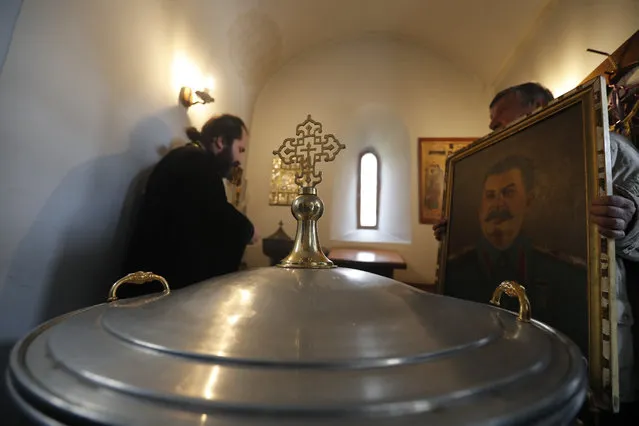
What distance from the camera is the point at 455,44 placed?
3.43 meters

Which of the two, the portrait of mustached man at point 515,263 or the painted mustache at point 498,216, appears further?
the painted mustache at point 498,216

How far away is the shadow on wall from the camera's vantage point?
3.62ft

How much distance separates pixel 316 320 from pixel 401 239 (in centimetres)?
311

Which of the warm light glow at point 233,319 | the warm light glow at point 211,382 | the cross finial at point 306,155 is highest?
the cross finial at point 306,155

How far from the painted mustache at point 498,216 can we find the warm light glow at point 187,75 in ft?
6.26

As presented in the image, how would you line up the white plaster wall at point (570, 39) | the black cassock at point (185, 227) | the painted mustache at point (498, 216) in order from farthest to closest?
the white plaster wall at point (570, 39), the black cassock at point (185, 227), the painted mustache at point (498, 216)

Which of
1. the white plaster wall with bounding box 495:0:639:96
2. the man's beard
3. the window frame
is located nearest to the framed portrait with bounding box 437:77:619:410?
the white plaster wall with bounding box 495:0:639:96

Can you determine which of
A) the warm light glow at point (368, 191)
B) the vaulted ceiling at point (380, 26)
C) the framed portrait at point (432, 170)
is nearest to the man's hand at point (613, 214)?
the vaulted ceiling at point (380, 26)

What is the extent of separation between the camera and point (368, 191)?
366 cm

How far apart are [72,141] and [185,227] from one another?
530 mm

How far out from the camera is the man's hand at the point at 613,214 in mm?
734

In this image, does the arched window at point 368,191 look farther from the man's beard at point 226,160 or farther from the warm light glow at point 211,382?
the warm light glow at point 211,382

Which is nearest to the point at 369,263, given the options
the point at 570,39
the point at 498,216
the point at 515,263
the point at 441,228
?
the point at 441,228

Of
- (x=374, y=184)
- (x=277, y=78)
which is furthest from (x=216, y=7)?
(x=374, y=184)
